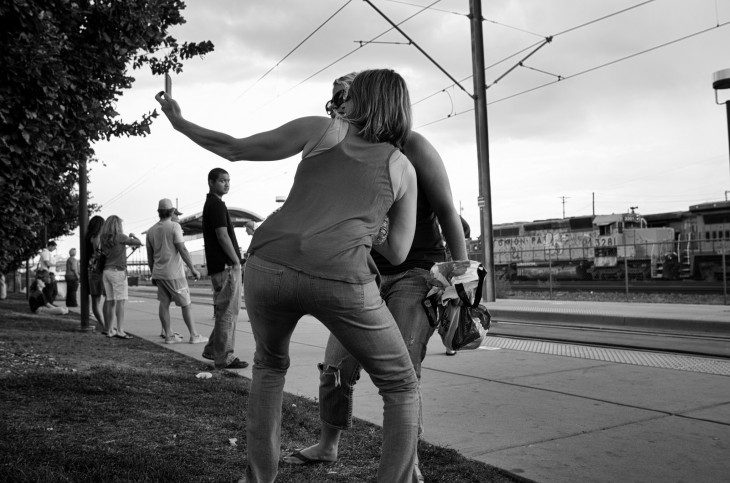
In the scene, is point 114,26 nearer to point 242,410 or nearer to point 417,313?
point 242,410

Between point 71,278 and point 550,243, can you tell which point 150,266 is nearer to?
point 71,278

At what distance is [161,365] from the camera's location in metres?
6.54

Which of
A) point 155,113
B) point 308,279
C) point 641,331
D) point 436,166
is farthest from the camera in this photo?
point 641,331

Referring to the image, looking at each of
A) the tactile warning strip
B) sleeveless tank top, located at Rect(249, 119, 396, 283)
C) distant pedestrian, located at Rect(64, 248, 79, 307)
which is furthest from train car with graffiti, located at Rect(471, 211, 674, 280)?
sleeveless tank top, located at Rect(249, 119, 396, 283)

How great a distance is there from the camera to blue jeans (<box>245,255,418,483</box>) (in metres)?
2.35

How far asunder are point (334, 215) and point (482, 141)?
16198 mm

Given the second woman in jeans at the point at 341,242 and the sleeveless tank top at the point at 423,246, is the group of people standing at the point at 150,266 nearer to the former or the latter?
the sleeveless tank top at the point at 423,246

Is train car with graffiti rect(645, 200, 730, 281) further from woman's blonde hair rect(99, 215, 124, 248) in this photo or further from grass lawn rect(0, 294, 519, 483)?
grass lawn rect(0, 294, 519, 483)

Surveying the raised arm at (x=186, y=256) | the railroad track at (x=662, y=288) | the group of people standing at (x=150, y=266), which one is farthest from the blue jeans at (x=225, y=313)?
the railroad track at (x=662, y=288)

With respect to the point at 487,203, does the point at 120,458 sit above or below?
below

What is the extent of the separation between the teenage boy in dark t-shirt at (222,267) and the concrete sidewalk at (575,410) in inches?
11.6

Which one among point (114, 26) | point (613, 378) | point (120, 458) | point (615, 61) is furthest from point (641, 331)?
point (120, 458)

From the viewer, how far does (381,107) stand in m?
2.52

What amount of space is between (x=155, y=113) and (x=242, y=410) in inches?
206
